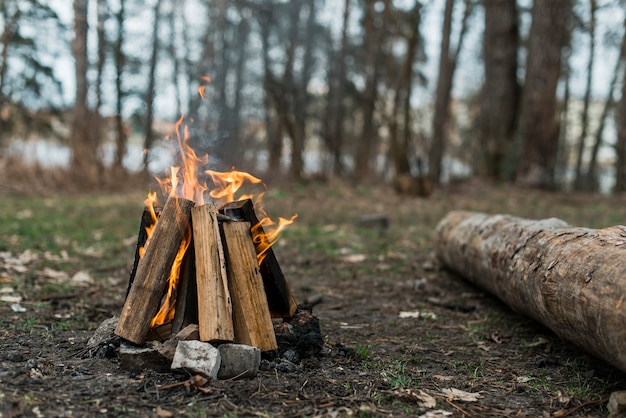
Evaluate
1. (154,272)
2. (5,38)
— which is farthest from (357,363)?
(5,38)

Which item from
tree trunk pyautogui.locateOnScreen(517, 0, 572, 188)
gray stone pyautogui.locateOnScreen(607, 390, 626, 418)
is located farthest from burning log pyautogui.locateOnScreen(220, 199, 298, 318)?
tree trunk pyautogui.locateOnScreen(517, 0, 572, 188)

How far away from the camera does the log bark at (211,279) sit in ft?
10.1

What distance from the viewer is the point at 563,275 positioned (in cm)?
334

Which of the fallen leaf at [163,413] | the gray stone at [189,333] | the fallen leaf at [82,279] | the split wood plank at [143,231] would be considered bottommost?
the fallen leaf at [82,279]

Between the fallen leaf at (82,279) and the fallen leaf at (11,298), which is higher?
the fallen leaf at (11,298)

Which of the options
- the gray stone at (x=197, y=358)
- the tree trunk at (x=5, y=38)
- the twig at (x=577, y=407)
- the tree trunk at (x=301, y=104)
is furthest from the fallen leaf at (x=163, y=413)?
the tree trunk at (x=5, y=38)

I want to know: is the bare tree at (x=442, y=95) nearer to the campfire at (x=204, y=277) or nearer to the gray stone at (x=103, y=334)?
the campfire at (x=204, y=277)

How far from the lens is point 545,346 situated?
398 centimetres

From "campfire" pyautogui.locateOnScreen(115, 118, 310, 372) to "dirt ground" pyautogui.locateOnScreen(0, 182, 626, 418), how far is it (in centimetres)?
26

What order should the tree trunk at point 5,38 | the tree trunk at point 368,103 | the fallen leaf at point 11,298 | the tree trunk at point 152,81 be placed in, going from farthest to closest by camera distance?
1. the tree trunk at point 5,38
2. the tree trunk at point 368,103
3. the tree trunk at point 152,81
4. the fallen leaf at point 11,298

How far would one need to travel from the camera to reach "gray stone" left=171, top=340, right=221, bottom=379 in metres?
2.96

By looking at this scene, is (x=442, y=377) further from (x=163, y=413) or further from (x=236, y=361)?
(x=163, y=413)

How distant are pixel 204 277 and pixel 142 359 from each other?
538 mm

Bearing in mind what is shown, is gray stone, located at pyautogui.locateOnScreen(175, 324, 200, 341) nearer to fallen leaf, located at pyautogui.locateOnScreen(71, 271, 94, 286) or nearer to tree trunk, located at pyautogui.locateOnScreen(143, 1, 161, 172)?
fallen leaf, located at pyautogui.locateOnScreen(71, 271, 94, 286)
